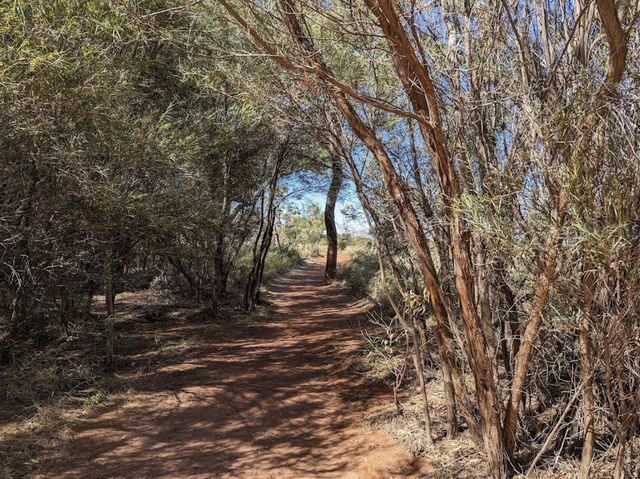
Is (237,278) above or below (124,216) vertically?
below

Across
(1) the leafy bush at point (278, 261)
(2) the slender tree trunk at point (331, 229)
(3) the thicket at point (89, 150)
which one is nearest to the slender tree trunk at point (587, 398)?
(3) the thicket at point (89, 150)

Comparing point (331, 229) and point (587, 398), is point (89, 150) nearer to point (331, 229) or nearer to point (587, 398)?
point (587, 398)

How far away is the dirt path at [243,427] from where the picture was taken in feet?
12.5

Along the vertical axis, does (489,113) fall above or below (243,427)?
above

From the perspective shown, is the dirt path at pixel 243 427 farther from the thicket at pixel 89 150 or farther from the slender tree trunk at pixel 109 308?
the thicket at pixel 89 150

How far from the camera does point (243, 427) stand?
184 inches

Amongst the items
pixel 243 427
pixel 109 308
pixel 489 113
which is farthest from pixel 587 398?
pixel 109 308

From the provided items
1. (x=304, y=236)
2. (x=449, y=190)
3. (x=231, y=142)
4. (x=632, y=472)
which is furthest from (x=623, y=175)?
(x=304, y=236)

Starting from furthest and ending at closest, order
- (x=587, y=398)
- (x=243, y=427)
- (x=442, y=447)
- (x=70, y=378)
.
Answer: (x=70, y=378) → (x=243, y=427) → (x=442, y=447) → (x=587, y=398)

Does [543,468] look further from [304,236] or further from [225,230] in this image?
[304,236]

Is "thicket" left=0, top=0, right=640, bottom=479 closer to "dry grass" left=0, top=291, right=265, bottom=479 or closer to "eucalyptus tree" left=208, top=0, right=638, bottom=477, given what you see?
"eucalyptus tree" left=208, top=0, right=638, bottom=477

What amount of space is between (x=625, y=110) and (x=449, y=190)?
3.48ft

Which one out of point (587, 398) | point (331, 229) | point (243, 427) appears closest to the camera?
point (587, 398)

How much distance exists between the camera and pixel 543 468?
10.9 ft
